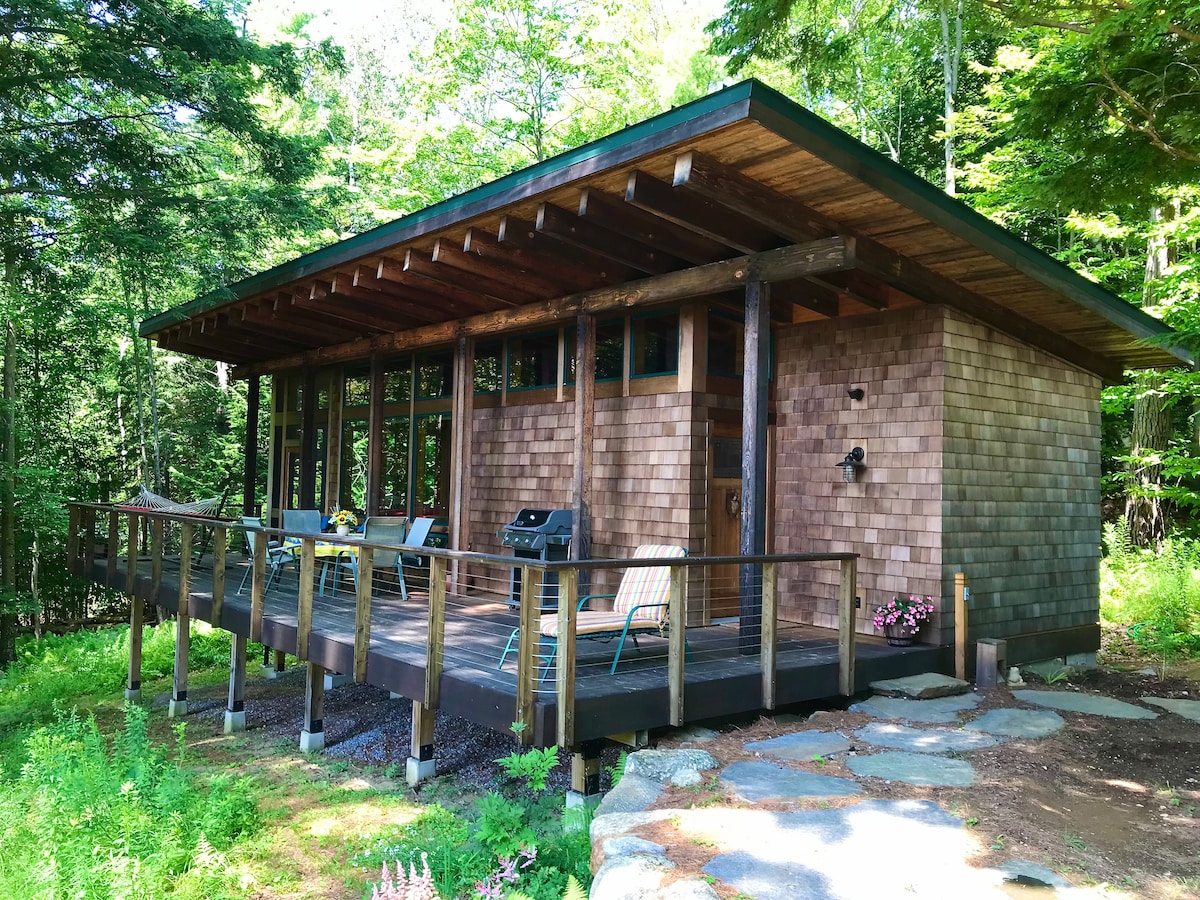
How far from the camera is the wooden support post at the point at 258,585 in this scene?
22.6 ft

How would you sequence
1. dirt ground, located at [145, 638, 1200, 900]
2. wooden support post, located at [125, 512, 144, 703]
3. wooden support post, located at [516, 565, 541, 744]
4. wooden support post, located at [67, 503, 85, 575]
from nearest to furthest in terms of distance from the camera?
A: dirt ground, located at [145, 638, 1200, 900] < wooden support post, located at [516, 565, 541, 744] < wooden support post, located at [125, 512, 144, 703] < wooden support post, located at [67, 503, 85, 575]

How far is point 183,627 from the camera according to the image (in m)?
8.57

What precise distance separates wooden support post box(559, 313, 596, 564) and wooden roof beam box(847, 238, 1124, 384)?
2420 mm

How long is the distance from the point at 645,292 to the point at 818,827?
4.32 metres

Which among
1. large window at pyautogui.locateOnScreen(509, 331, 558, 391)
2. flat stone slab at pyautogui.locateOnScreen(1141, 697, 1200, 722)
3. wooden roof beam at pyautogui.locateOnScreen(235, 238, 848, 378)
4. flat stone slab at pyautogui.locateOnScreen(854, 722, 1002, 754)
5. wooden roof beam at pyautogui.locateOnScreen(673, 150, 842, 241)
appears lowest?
flat stone slab at pyautogui.locateOnScreen(1141, 697, 1200, 722)

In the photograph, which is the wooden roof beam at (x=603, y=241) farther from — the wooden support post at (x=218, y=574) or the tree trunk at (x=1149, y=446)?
the tree trunk at (x=1149, y=446)

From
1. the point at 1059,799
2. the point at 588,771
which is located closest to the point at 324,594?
the point at 588,771

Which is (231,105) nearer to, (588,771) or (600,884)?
(588,771)

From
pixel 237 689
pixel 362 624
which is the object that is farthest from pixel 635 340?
pixel 237 689

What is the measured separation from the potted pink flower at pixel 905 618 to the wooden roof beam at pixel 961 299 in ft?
7.40

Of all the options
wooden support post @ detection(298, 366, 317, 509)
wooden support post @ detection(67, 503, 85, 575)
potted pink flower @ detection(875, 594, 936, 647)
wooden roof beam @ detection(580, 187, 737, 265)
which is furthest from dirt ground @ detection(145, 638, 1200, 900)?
wooden support post @ detection(67, 503, 85, 575)

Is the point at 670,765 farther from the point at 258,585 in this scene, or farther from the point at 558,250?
the point at 258,585

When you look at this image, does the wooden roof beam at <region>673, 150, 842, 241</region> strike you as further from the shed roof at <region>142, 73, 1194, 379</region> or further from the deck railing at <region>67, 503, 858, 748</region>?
the deck railing at <region>67, 503, 858, 748</region>

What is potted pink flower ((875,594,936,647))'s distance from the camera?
6.19 m
